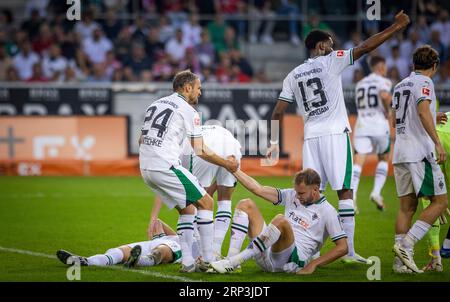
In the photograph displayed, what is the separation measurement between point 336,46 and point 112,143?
595cm

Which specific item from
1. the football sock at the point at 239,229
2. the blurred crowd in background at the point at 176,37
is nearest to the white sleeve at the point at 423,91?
the football sock at the point at 239,229

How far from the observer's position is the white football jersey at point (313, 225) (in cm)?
855

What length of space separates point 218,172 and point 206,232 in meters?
1.13

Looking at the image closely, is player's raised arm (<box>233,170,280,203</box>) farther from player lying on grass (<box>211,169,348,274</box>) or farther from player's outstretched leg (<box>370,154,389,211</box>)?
player's outstretched leg (<box>370,154,389,211</box>)

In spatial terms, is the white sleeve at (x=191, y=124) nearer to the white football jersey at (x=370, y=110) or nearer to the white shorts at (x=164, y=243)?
the white shorts at (x=164, y=243)

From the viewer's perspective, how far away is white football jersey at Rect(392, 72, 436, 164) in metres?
8.85

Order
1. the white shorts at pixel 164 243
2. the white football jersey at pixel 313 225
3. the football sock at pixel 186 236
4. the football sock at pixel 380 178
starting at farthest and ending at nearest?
the football sock at pixel 380 178 < the white shorts at pixel 164 243 < the football sock at pixel 186 236 < the white football jersey at pixel 313 225

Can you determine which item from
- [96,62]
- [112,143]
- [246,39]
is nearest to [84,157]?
[112,143]

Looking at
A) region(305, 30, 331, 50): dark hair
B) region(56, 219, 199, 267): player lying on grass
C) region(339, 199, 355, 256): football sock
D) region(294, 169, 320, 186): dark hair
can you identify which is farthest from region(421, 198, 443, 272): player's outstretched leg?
region(56, 219, 199, 267): player lying on grass

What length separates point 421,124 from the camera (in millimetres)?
8922

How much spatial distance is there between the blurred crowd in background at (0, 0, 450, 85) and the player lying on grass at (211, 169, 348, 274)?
12471mm

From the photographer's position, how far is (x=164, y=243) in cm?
941

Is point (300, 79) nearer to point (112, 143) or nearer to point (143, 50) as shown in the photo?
point (112, 143)

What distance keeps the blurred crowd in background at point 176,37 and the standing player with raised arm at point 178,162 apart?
12403mm
